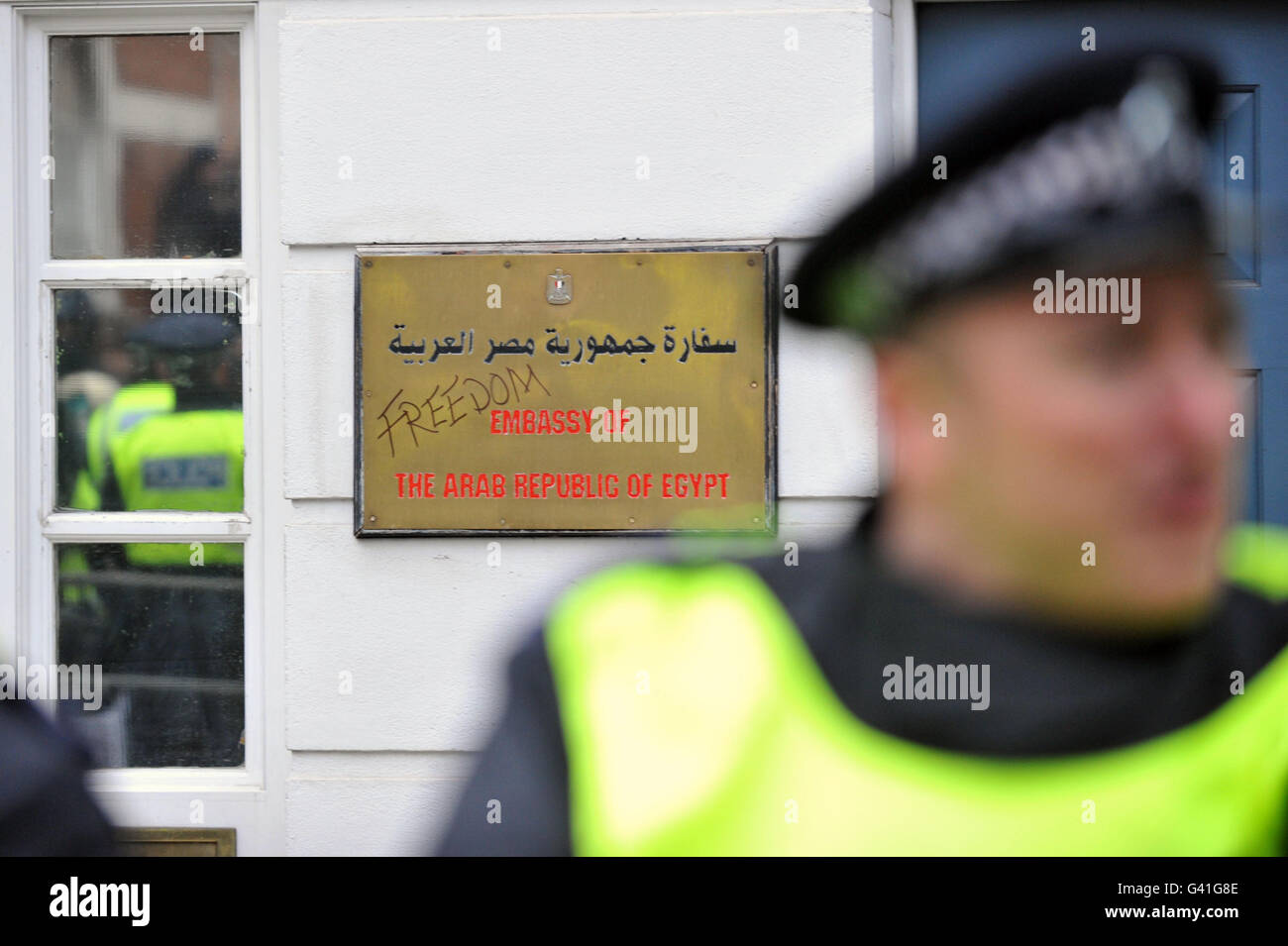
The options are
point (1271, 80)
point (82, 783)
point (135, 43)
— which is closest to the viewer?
point (82, 783)

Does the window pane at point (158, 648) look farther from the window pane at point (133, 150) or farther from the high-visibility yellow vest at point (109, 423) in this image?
the window pane at point (133, 150)

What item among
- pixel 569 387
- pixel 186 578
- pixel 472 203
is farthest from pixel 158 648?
pixel 472 203

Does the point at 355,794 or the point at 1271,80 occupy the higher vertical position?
the point at 1271,80

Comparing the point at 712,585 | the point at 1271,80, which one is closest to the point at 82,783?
the point at 712,585

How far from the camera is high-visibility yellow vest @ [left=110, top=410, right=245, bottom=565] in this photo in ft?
10.6

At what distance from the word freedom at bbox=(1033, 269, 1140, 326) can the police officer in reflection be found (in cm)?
250

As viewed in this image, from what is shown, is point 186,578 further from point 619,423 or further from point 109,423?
point 619,423

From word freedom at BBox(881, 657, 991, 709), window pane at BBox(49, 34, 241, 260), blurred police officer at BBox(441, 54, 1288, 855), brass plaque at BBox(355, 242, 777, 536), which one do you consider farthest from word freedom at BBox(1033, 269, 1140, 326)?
window pane at BBox(49, 34, 241, 260)

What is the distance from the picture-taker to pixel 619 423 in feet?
9.90

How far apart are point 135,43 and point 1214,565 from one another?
9.99ft

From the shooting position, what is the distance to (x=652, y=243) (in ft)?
9.91

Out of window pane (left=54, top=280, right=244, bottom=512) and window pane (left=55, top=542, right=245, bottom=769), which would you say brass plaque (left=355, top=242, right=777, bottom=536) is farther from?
window pane (left=55, top=542, right=245, bottom=769)

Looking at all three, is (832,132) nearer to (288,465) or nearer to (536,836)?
(288,465)

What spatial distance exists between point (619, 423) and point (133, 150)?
1.47m
